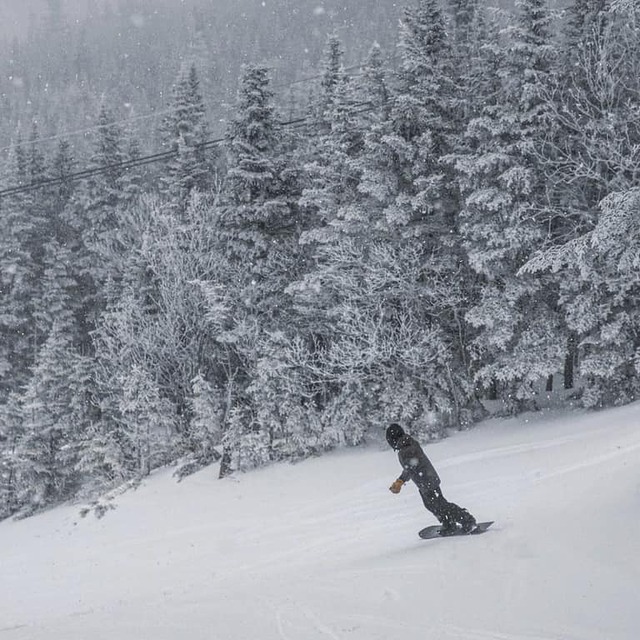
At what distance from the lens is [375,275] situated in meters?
20.0

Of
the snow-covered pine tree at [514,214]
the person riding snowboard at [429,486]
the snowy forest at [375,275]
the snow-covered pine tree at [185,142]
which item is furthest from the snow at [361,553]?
the snow-covered pine tree at [185,142]

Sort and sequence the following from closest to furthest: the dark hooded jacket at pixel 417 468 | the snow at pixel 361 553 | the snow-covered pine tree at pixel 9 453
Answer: the snow at pixel 361 553 → the dark hooded jacket at pixel 417 468 → the snow-covered pine tree at pixel 9 453

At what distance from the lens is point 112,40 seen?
16488 centimetres

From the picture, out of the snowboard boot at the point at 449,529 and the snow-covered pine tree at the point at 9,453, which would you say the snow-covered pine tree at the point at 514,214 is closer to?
the snowboard boot at the point at 449,529

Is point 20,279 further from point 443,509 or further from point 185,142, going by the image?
→ point 443,509

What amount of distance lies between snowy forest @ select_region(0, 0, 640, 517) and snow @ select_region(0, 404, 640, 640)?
180 centimetres

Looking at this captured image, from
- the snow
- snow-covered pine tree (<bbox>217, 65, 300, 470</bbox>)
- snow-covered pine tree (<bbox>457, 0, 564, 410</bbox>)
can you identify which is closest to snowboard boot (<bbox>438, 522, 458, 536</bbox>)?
the snow

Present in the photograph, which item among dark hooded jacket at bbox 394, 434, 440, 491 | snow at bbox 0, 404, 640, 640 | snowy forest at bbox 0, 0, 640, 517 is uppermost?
snowy forest at bbox 0, 0, 640, 517

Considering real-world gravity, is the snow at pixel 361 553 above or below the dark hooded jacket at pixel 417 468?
below

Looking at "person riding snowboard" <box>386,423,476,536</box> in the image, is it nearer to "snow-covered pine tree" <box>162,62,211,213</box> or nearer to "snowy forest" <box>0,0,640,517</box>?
"snowy forest" <box>0,0,640,517</box>

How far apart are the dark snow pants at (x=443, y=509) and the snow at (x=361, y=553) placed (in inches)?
20.5

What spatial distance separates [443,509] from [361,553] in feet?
6.03

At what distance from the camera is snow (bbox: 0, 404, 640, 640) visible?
672 centimetres

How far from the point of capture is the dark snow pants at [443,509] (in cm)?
955
